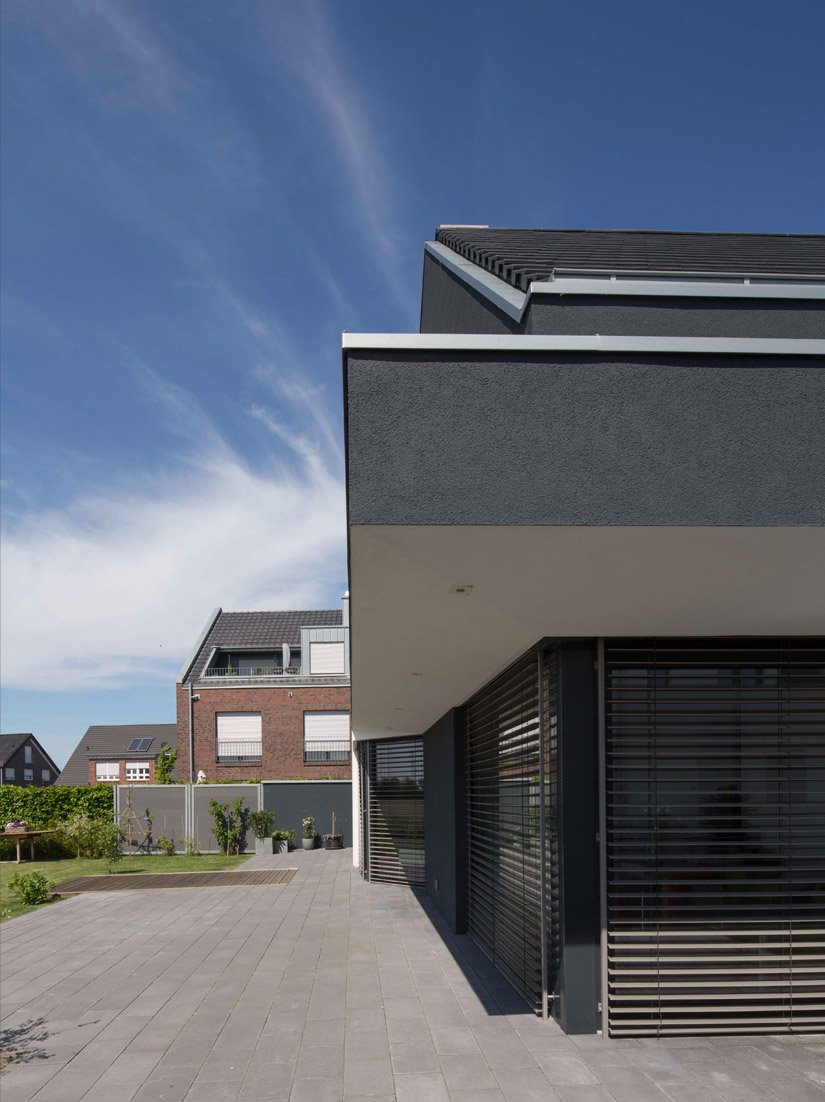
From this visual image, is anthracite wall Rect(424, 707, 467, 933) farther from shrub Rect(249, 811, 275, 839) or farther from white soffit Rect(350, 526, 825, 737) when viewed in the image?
shrub Rect(249, 811, 275, 839)

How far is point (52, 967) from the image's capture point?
8.77m

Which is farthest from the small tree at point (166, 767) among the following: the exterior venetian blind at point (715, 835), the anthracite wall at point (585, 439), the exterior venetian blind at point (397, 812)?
the anthracite wall at point (585, 439)

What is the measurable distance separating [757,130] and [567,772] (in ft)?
23.7

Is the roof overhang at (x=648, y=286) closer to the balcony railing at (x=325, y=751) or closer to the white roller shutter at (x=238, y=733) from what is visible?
the balcony railing at (x=325, y=751)

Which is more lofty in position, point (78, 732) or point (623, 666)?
point (623, 666)

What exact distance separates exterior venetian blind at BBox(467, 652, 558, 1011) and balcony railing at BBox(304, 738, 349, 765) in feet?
57.9

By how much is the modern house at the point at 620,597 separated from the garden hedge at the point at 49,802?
1633 centimetres

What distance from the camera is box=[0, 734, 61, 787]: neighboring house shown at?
5375 centimetres

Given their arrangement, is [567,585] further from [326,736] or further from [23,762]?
[23,762]

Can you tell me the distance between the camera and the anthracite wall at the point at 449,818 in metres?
9.82

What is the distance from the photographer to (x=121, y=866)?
1897 centimetres

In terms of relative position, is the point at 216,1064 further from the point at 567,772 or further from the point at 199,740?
the point at 199,740

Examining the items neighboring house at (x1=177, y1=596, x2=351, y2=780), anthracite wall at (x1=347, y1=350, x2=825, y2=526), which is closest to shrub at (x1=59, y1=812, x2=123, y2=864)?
neighboring house at (x1=177, y1=596, x2=351, y2=780)

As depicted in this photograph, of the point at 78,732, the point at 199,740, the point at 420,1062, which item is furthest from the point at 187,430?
the point at 78,732
